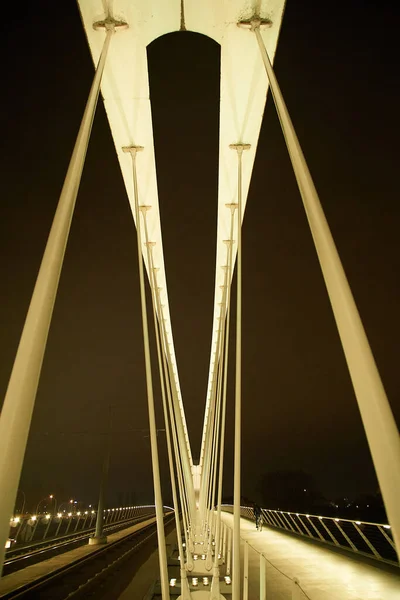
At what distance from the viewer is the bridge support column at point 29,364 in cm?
200

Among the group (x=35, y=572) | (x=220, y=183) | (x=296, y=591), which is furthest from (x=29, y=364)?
(x=35, y=572)

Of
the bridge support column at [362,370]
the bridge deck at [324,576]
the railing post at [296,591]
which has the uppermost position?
the bridge support column at [362,370]

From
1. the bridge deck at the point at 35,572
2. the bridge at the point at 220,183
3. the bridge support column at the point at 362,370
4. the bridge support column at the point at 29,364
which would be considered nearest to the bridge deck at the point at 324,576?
the bridge at the point at 220,183

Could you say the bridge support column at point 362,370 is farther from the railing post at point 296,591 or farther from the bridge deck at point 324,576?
the bridge deck at point 324,576

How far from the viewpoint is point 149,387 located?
4234mm

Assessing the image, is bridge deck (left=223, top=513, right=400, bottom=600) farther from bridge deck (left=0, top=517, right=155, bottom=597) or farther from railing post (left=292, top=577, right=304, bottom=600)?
bridge deck (left=0, top=517, right=155, bottom=597)

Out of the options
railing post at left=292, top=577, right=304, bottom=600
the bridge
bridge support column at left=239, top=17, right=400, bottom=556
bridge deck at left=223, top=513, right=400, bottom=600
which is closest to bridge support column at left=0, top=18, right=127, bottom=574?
the bridge

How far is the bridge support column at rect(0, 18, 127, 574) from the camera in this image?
2.00 m

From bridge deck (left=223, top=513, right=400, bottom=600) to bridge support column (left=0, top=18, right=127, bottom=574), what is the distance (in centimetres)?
332

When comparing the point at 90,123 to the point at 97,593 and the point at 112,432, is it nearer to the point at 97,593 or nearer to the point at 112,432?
the point at 97,593

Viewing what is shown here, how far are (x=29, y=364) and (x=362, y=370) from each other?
1715 mm

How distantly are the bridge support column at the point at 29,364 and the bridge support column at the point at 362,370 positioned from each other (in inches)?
63.4

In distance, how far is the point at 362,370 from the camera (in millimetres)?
2129

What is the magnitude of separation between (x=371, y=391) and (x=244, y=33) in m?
4.04
